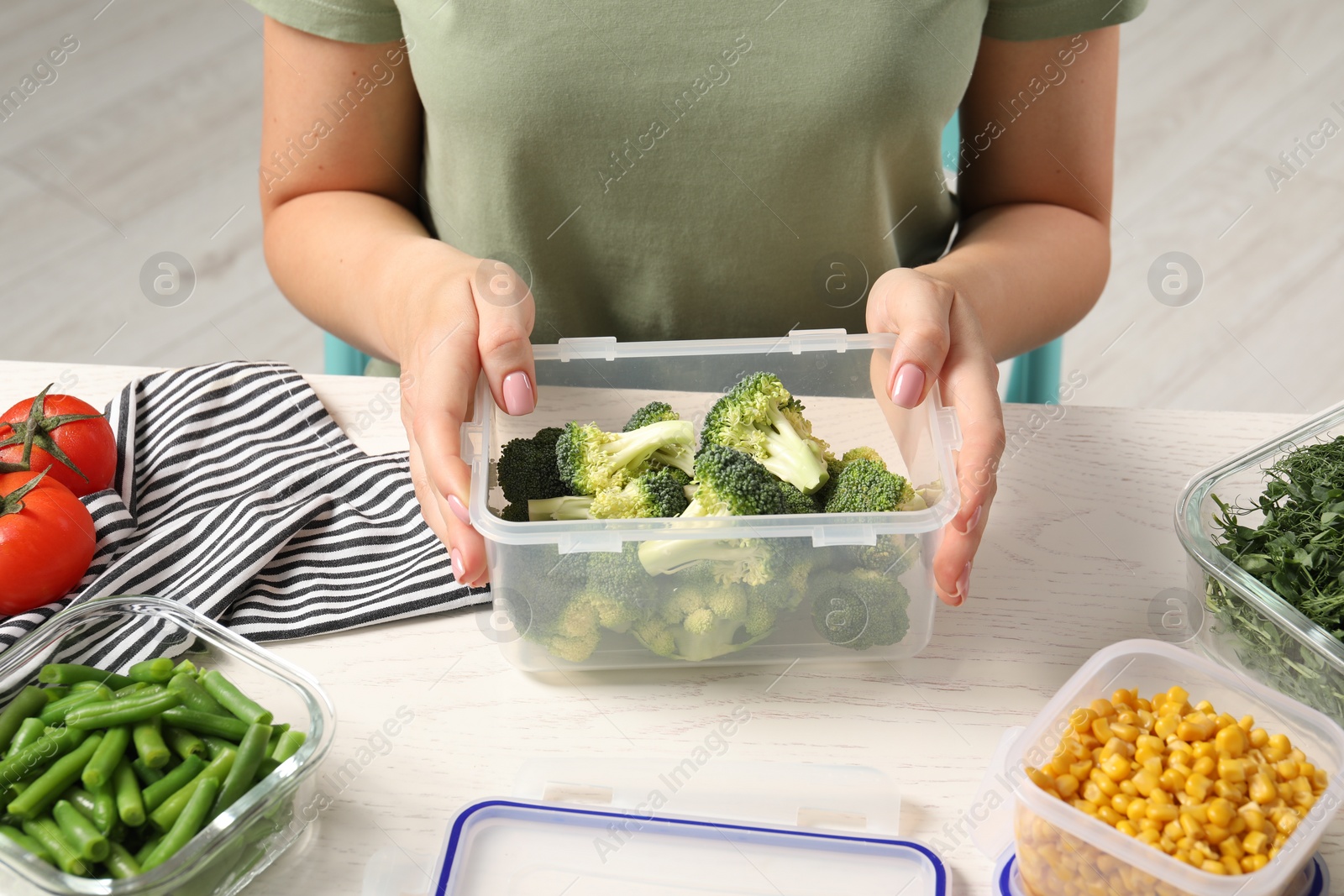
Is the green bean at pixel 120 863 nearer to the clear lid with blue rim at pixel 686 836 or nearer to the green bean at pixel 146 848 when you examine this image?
the green bean at pixel 146 848

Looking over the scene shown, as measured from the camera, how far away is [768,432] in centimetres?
90

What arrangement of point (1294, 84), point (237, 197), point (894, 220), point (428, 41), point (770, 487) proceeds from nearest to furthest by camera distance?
point (770, 487) → point (428, 41) → point (894, 220) → point (237, 197) → point (1294, 84)

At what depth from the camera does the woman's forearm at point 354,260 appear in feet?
3.63

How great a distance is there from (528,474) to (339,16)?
61cm

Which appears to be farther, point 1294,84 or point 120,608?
point 1294,84

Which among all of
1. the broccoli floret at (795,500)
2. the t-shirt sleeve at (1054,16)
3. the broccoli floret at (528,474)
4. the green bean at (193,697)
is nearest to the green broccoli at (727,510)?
the broccoli floret at (795,500)

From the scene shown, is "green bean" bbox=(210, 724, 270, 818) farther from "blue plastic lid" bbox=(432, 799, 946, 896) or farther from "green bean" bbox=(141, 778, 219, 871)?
"blue plastic lid" bbox=(432, 799, 946, 896)

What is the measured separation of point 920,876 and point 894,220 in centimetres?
82

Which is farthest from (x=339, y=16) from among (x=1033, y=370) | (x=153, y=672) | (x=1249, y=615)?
(x=1249, y=615)

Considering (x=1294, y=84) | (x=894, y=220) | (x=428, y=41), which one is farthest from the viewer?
(x=1294, y=84)

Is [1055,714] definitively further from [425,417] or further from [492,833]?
[425,417]

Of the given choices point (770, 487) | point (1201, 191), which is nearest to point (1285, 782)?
point (770, 487)

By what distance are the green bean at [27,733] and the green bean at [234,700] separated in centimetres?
10

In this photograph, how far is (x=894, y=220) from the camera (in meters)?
1.34
